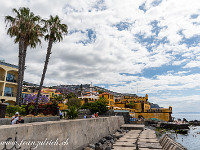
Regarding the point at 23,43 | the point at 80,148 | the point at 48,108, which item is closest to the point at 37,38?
the point at 23,43

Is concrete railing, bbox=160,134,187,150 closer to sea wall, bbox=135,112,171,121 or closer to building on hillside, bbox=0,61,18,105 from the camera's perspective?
building on hillside, bbox=0,61,18,105

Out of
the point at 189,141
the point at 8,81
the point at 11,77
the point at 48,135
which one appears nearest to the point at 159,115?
the point at 189,141

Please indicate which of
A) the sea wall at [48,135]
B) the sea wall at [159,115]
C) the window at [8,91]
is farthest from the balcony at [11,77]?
the sea wall at [159,115]

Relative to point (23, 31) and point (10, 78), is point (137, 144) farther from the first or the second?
point (10, 78)

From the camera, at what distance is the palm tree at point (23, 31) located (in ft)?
66.4

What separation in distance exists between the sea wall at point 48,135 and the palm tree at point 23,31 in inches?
599

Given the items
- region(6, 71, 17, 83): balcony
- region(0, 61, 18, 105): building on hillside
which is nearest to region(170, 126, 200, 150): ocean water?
region(0, 61, 18, 105): building on hillside

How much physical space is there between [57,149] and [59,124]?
2.57 ft

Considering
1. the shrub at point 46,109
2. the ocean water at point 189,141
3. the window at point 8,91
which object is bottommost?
the ocean water at point 189,141

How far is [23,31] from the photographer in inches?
795

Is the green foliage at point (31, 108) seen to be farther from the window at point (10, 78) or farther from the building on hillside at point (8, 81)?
the window at point (10, 78)

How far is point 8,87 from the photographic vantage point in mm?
30438

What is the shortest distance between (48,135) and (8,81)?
98.2 feet

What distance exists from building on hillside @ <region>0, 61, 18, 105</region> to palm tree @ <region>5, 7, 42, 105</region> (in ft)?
32.0
